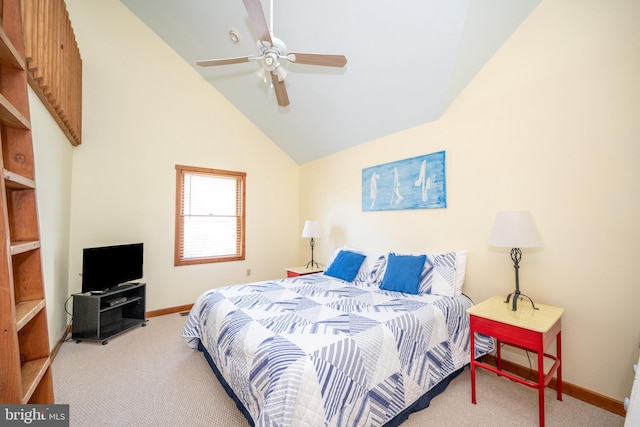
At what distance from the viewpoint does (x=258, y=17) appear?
1.66 metres

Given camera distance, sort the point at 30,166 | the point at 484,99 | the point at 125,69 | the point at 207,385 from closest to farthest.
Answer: the point at 30,166, the point at 207,385, the point at 484,99, the point at 125,69

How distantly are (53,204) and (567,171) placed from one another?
462cm

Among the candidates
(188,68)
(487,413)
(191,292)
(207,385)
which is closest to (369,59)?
(188,68)

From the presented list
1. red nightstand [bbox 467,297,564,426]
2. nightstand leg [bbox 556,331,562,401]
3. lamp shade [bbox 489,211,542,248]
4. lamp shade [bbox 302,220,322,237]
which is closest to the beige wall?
nightstand leg [bbox 556,331,562,401]

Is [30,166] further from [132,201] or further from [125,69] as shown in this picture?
[125,69]

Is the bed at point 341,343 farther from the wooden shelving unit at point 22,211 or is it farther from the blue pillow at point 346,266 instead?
the wooden shelving unit at point 22,211

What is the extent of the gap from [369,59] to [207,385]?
339cm

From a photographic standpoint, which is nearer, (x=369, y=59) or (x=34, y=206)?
(x=34, y=206)

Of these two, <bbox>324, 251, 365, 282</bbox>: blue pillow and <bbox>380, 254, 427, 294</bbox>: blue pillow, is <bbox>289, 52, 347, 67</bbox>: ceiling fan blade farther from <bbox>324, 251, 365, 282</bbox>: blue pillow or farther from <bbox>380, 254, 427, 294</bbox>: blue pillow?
<bbox>324, 251, 365, 282</bbox>: blue pillow

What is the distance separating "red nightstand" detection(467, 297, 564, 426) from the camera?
1.66 m

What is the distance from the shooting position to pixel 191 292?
156 inches

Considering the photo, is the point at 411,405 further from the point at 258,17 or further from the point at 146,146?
the point at 146,146

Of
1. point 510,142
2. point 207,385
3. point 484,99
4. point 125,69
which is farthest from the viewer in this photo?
point 125,69

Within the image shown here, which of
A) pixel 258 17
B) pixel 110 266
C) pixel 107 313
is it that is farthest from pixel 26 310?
pixel 107 313
